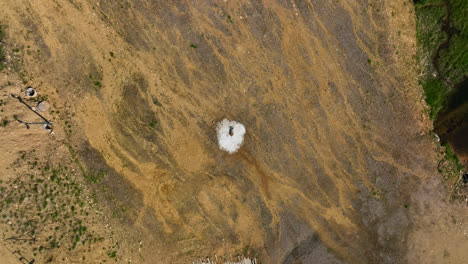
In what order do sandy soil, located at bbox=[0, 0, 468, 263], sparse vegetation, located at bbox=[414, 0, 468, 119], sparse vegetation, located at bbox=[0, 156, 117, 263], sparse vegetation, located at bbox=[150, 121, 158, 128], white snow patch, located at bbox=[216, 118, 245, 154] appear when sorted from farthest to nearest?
1. sparse vegetation, located at bbox=[414, 0, 468, 119]
2. white snow patch, located at bbox=[216, 118, 245, 154]
3. sparse vegetation, located at bbox=[150, 121, 158, 128]
4. sandy soil, located at bbox=[0, 0, 468, 263]
5. sparse vegetation, located at bbox=[0, 156, 117, 263]

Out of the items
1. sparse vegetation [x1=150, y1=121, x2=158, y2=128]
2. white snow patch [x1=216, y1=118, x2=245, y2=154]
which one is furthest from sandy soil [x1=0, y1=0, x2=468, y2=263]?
white snow patch [x1=216, y1=118, x2=245, y2=154]

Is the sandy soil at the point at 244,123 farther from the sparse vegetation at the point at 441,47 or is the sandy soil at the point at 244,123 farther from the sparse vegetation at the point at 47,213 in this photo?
the sparse vegetation at the point at 441,47

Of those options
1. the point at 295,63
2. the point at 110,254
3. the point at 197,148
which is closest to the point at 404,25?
the point at 295,63

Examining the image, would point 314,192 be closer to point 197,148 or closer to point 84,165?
point 197,148

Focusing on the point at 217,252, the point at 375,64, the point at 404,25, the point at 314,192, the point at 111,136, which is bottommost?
the point at 217,252

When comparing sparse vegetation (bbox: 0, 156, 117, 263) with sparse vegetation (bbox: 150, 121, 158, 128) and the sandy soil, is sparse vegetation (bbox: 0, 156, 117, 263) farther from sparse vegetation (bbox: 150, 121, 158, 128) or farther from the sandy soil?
sparse vegetation (bbox: 150, 121, 158, 128)

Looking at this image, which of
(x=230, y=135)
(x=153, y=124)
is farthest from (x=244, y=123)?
(x=153, y=124)

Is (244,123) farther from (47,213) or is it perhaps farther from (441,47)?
(441,47)
